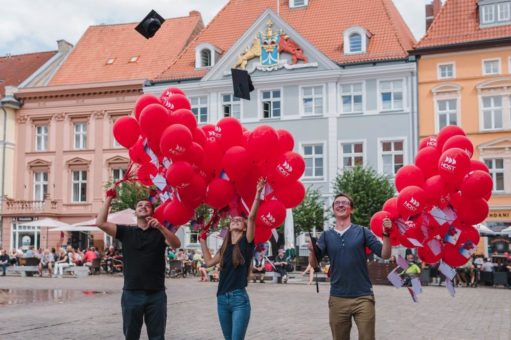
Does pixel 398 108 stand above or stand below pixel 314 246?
above

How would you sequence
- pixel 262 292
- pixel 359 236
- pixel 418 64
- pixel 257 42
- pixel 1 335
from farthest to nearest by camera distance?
pixel 257 42 → pixel 418 64 → pixel 262 292 → pixel 1 335 → pixel 359 236

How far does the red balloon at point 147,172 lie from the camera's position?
764cm

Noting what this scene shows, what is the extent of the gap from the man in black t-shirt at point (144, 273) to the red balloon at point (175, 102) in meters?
1.68

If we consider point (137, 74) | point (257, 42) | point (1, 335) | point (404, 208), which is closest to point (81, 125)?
point (137, 74)

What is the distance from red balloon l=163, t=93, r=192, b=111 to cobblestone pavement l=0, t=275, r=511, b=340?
3.82 metres

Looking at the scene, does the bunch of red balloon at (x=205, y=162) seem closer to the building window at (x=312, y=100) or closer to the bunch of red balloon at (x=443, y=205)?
the bunch of red balloon at (x=443, y=205)

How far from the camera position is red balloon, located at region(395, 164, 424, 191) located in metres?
7.45

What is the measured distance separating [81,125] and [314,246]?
1485 inches

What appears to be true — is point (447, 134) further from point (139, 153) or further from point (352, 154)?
point (352, 154)

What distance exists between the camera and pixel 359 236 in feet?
20.3

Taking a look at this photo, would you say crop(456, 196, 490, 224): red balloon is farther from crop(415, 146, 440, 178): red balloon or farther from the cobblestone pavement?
the cobblestone pavement

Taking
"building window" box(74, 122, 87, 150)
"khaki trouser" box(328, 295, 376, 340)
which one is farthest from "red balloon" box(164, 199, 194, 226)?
"building window" box(74, 122, 87, 150)

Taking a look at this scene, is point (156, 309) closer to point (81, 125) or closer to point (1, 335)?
point (1, 335)

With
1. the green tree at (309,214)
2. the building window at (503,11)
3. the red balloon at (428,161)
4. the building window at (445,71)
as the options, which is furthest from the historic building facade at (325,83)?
the red balloon at (428,161)
